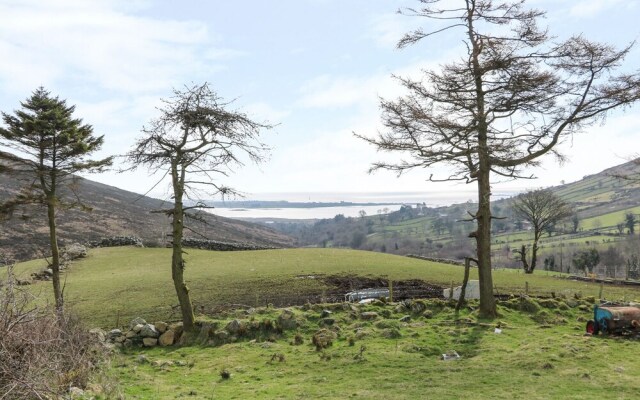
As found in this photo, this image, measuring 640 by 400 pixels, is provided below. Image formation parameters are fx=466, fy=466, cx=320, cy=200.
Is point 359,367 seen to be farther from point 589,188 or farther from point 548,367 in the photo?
point 589,188

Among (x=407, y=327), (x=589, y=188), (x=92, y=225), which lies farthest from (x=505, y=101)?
(x=589, y=188)

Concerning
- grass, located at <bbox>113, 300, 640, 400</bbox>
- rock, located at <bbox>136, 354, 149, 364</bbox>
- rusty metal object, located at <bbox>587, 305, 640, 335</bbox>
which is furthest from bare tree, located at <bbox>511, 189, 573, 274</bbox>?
rock, located at <bbox>136, 354, 149, 364</bbox>

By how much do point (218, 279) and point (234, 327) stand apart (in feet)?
48.9

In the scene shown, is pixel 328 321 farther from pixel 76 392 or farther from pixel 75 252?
pixel 75 252

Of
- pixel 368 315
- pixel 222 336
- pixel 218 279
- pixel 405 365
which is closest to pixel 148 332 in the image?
pixel 222 336

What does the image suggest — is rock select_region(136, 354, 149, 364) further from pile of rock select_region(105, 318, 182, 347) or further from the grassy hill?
pile of rock select_region(105, 318, 182, 347)

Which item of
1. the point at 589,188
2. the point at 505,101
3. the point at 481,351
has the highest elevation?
the point at 589,188

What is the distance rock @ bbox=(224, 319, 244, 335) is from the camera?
16.1 meters

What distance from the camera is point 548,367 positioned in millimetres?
10891

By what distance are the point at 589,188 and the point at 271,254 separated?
17596 centimetres

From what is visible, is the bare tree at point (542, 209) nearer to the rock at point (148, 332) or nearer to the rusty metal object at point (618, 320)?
the rusty metal object at point (618, 320)

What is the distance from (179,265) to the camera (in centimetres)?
1717

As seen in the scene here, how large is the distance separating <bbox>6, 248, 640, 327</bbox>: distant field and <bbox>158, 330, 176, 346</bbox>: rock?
2.69 metres

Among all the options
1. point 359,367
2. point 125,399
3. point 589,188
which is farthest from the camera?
point 589,188
